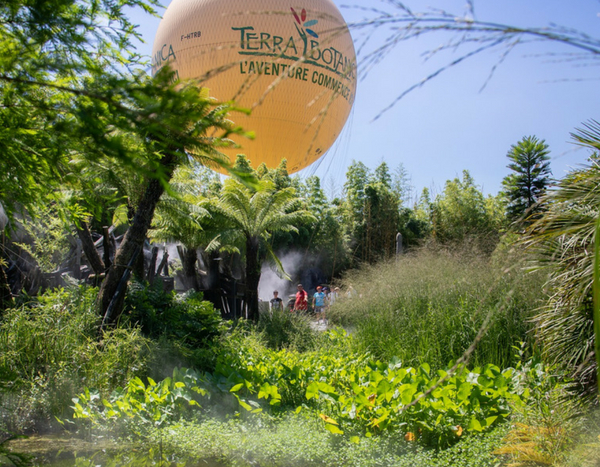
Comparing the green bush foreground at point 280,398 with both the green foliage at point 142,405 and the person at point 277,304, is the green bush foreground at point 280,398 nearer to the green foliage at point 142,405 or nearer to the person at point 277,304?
the green foliage at point 142,405

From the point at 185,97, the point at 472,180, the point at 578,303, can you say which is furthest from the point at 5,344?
the point at 472,180

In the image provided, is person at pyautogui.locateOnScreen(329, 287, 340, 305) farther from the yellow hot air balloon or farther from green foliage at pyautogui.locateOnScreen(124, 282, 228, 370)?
the yellow hot air balloon

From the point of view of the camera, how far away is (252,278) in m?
11.3

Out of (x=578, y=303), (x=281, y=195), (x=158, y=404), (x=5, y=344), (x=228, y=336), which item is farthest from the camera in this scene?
(x=281, y=195)

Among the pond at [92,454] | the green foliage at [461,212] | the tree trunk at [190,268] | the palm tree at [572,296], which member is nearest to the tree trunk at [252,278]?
the tree trunk at [190,268]

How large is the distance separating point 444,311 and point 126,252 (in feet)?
14.0

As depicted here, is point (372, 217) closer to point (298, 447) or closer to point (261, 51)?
point (261, 51)

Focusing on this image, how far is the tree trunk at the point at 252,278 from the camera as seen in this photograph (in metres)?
10.8

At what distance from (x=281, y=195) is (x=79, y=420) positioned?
29.3ft

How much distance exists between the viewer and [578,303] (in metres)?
3.58

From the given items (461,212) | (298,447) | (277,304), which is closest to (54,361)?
(298,447)

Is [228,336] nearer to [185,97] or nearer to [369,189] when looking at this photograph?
[185,97]

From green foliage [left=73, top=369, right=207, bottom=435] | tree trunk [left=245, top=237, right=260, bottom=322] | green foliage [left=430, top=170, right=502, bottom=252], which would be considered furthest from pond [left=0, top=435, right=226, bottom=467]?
green foliage [left=430, top=170, right=502, bottom=252]

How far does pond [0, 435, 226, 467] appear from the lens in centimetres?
384
